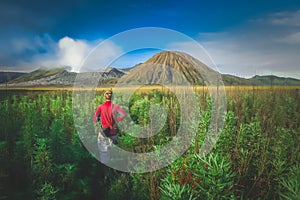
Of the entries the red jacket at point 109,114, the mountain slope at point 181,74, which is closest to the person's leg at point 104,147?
the red jacket at point 109,114

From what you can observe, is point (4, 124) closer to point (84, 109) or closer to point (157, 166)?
point (84, 109)

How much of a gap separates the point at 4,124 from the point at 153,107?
369 cm

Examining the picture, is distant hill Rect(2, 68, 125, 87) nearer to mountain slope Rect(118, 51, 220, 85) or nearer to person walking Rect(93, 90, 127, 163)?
mountain slope Rect(118, 51, 220, 85)

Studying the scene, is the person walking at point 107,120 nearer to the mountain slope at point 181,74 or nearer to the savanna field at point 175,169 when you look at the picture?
the savanna field at point 175,169

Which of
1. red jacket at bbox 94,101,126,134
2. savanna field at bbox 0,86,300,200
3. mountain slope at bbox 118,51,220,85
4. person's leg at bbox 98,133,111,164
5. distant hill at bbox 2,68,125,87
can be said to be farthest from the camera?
distant hill at bbox 2,68,125,87

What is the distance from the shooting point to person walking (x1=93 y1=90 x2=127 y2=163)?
17.7ft

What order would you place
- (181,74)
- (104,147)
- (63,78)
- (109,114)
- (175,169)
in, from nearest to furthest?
1. (175,169)
2. (109,114)
3. (104,147)
4. (181,74)
5. (63,78)

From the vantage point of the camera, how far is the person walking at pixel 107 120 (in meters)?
5.39

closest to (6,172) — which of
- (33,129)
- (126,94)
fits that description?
(33,129)

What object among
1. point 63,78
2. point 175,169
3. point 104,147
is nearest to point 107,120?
point 104,147

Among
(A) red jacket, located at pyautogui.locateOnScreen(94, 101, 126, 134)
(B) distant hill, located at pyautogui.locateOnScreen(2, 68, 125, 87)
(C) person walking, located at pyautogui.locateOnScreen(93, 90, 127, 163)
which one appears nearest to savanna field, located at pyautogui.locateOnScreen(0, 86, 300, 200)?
(C) person walking, located at pyautogui.locateOnScreen(93, 90, 127, 163)

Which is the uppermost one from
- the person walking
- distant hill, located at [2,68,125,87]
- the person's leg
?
distant hill, located at [2,68,125,87]

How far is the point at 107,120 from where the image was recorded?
5.42m

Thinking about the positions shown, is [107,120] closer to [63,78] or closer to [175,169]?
[175,169]
